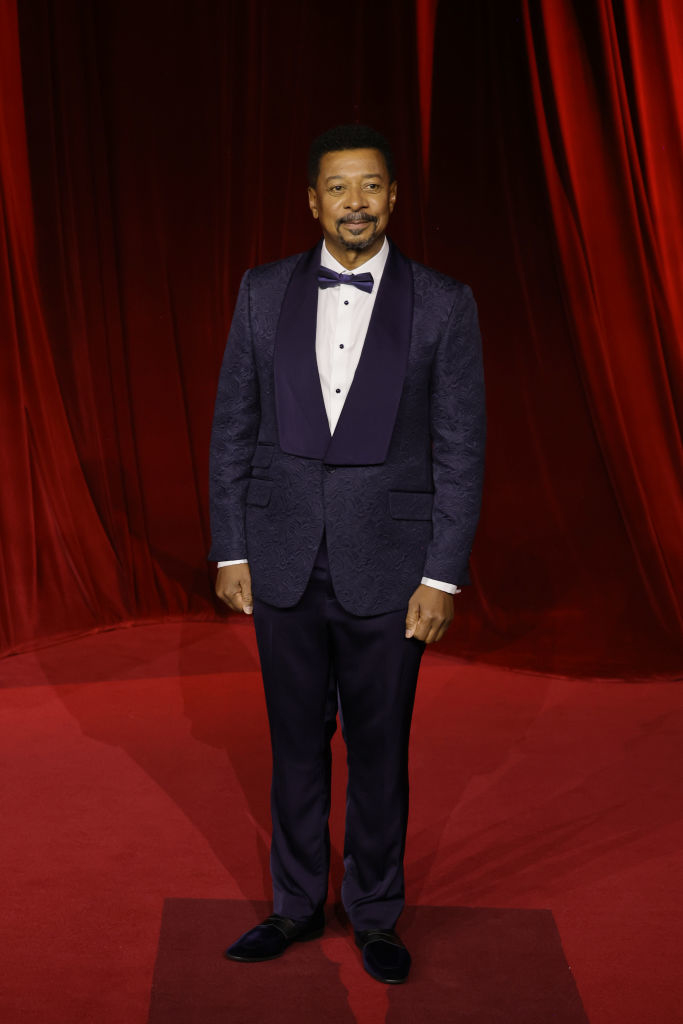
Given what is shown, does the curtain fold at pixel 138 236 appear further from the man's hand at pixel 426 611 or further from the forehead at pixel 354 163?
the man's hand at pixel 426 611

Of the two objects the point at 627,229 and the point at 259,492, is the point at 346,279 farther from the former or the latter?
the point at 627,229

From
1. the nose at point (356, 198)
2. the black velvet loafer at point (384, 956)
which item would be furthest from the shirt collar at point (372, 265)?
the black velvet loafer at point (384, 956)

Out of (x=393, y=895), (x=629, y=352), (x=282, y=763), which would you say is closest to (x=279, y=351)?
(x=282, y=763)

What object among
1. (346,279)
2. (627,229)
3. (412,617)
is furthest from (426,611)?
(627,229)

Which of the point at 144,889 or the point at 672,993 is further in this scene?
the point at 144,889

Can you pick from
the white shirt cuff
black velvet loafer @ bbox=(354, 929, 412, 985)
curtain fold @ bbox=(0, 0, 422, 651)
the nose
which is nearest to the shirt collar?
the nose

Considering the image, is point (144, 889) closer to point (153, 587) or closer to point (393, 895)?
point (393, 895)

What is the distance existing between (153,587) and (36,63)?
1.94 metres

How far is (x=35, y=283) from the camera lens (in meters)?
4.29

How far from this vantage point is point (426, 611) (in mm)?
2000

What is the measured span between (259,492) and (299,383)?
203 millimetres

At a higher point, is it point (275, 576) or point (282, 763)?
point (275, 576)

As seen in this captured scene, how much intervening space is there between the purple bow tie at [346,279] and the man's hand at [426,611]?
0.51 meters

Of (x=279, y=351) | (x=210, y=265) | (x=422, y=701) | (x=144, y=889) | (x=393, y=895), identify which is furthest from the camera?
(x=210, y=265)
